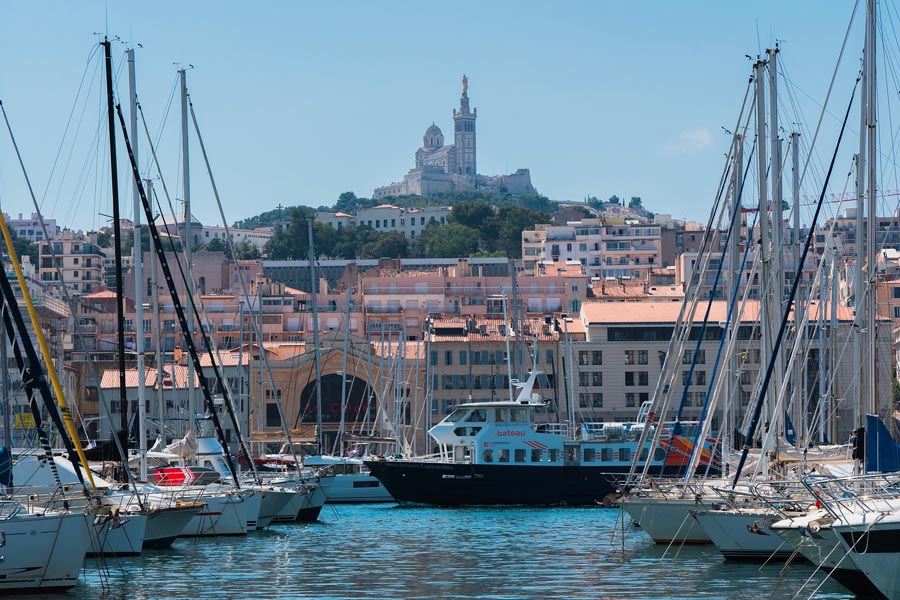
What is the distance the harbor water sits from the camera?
28.0 metres

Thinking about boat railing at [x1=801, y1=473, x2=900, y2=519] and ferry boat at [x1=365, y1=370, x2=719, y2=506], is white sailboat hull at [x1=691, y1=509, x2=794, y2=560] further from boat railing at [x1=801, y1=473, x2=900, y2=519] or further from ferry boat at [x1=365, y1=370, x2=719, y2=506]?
ferry boat at [x1=365, y1=370, x2=719, y2=506]

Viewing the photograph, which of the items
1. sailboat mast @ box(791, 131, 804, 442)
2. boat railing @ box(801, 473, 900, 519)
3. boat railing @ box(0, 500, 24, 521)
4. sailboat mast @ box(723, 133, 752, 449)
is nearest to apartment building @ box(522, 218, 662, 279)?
sailboat mast @ box(791, 131, 804, 442)

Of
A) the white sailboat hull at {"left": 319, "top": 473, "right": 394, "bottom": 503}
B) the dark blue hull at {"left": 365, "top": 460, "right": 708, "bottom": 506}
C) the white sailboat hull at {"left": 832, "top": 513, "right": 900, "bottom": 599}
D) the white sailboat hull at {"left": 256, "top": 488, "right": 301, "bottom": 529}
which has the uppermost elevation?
the white sailboat hull at {"left": 832, "top": 513, "right": 900, "bottom": 599}

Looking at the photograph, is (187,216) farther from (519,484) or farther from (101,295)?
(101,295)

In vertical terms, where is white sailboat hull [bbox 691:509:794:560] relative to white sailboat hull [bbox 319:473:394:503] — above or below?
above

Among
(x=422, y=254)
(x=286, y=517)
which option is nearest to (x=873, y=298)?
(x=286, y=517)

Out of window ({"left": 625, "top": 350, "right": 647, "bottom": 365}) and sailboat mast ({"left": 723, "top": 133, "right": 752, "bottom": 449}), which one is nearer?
sailboat mast ({"left": 723, "top": 133, "right": 752, "bottom": 449})

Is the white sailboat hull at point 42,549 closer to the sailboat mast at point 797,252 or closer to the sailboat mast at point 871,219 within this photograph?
the sailboat mast at point 871,219

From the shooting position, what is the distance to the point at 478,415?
5909 cm

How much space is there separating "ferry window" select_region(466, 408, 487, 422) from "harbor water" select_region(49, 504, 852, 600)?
13.7 metres

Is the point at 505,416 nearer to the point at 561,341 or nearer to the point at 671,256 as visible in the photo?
the point at 561,341

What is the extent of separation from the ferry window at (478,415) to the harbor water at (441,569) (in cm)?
1371

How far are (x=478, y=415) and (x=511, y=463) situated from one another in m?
2.16

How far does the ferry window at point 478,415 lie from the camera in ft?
193
